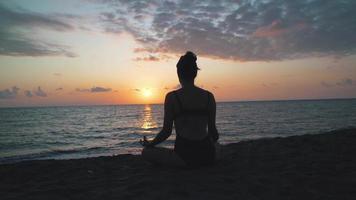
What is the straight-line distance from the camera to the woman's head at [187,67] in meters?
A: 5.07

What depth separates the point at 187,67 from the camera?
5.13m

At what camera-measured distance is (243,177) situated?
5.18 meters

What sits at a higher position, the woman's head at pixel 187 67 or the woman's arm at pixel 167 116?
the woman's head at pixel 187 67

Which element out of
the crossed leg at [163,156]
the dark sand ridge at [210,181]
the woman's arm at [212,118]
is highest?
the woman's arm at [212,118]

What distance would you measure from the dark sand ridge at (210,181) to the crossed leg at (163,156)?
0.50ft

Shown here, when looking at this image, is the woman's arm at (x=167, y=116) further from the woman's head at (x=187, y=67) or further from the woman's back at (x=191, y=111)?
the woman's head at (x=187, y=67)

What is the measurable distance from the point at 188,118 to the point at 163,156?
98 centimetres

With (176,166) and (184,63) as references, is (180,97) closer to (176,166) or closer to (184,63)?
(184,63)

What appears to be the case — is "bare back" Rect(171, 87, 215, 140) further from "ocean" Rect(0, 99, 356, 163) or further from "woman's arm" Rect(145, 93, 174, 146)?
"ocean" Rect(0, 99, 356, 163)

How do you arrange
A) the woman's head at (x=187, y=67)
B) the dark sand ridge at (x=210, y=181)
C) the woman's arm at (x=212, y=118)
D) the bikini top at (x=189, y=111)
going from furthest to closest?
the woman's arm at (x=212, y=118) < the bikini top at (x=189, y=111) < the woman's head at (x=187, y=67) < the dark sand ridge at (x=210, y=181)

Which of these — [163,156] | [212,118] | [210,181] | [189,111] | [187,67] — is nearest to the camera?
[210,181]

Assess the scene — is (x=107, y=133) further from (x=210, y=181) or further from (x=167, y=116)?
(x=210, y=181)

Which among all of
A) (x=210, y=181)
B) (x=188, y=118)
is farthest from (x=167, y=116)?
(x=210, y=181)

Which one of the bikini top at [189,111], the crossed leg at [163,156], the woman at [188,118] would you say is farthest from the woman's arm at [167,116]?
the crossed leg at [163,156]
